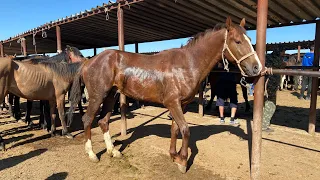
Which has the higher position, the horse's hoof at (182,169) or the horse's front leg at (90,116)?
the horse's front leg at (90,116)

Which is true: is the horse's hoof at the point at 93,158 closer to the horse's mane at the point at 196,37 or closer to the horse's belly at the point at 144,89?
the horse's belly at the point at 144,89

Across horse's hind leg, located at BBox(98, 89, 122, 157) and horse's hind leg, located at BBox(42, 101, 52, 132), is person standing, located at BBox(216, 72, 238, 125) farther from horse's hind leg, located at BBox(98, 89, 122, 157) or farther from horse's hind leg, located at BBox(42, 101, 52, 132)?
horse's hind leg, located at BBox(42, 101, 52, 132)

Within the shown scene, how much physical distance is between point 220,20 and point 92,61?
3.72 metres

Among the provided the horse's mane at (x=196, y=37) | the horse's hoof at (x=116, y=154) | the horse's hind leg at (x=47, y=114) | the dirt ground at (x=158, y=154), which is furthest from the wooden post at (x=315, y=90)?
the horse's hind leg at (x=47, y=114)

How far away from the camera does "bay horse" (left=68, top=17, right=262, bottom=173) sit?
10.3 feet

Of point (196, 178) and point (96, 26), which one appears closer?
point (196, 178)

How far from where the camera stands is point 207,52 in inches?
136

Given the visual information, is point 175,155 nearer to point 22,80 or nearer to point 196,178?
point 196,178

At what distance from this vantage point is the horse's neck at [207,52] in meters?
3.35

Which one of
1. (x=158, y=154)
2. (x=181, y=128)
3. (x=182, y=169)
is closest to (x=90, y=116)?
(x=158, y=154)

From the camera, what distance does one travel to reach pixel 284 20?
5.78 metres

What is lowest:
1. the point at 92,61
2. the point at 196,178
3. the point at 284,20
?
the point at 196,178

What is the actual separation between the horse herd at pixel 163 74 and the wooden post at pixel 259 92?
0.41 feet

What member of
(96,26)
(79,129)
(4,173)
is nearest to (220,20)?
(96,26)
